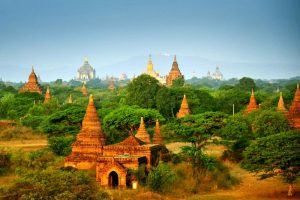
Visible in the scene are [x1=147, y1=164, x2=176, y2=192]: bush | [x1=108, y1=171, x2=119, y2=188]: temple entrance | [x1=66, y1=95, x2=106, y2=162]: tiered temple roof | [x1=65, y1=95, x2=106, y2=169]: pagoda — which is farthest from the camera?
[x1=66, y1=95, x2=106, y2=162]: tiered temple roof

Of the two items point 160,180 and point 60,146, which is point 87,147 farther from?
point 160,180

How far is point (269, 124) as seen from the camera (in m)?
42.8

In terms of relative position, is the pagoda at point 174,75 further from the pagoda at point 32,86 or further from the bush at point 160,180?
the bush at point 160,180

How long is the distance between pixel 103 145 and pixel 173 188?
18.6ft

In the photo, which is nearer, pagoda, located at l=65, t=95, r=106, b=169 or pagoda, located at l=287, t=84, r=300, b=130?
pagoda, located at l=65, t=95, r=106, b=169

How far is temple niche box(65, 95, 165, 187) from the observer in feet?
102

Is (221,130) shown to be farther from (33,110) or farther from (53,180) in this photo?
(33,110)

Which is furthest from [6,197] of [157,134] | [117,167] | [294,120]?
[294,120]

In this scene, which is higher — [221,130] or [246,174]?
[221,130]

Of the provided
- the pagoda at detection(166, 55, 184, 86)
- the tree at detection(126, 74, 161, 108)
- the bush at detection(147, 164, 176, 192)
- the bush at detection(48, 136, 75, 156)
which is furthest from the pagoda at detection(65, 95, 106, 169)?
the pagoda at detection(166, 55, 184, 86)

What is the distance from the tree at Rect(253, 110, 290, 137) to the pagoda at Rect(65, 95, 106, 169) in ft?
43.5

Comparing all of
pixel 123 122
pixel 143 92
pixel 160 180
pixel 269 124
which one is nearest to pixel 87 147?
pixel 160 180

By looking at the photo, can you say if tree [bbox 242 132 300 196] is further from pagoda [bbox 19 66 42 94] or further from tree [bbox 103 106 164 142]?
pagoda [bbox 19 66 42 94]

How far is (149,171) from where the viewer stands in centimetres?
3194
